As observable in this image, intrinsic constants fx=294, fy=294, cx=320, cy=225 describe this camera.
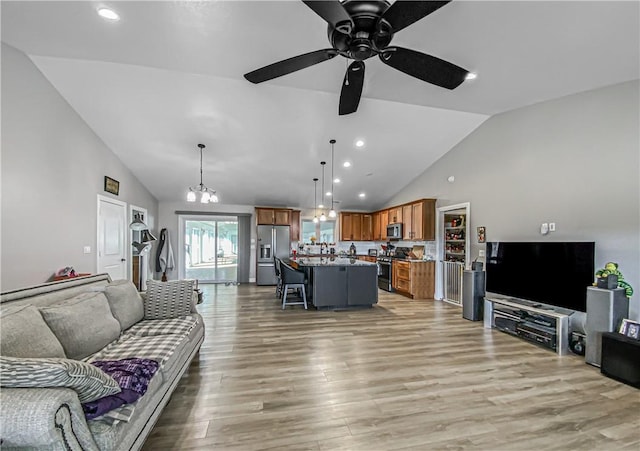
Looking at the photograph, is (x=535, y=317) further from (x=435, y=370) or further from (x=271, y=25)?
(x=271, y=25)

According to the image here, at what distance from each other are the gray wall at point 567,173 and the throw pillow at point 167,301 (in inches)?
177

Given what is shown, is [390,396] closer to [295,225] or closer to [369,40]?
[369,40]

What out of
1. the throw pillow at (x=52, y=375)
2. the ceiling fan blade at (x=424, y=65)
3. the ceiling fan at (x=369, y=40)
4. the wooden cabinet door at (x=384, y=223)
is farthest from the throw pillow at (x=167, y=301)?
the wooden cabinet door at (x=384, y=223)

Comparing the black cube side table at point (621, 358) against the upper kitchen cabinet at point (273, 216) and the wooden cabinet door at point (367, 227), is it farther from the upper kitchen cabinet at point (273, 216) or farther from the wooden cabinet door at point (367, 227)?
the upper kitchen cabinet at point (273, 216)

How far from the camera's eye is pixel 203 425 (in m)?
2.07

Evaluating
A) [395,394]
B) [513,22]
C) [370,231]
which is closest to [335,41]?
[513,22]

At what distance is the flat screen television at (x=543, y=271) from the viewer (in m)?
3.45

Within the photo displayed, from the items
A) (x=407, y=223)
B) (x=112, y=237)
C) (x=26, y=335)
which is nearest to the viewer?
(x=26, y=335)

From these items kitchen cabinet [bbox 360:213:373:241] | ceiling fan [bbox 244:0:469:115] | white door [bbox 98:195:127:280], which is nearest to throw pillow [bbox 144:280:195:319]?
ceiling fan [bbox 244:0:469:115]

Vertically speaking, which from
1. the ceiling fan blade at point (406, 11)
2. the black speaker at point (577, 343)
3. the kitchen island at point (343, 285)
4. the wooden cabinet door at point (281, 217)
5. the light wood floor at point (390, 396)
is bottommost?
the light wood floor at point (390, 396)

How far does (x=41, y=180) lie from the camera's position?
3500mm

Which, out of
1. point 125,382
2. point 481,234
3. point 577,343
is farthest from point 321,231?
point 125,382

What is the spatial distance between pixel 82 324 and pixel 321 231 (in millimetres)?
7296

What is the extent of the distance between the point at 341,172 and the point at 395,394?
490 cm
